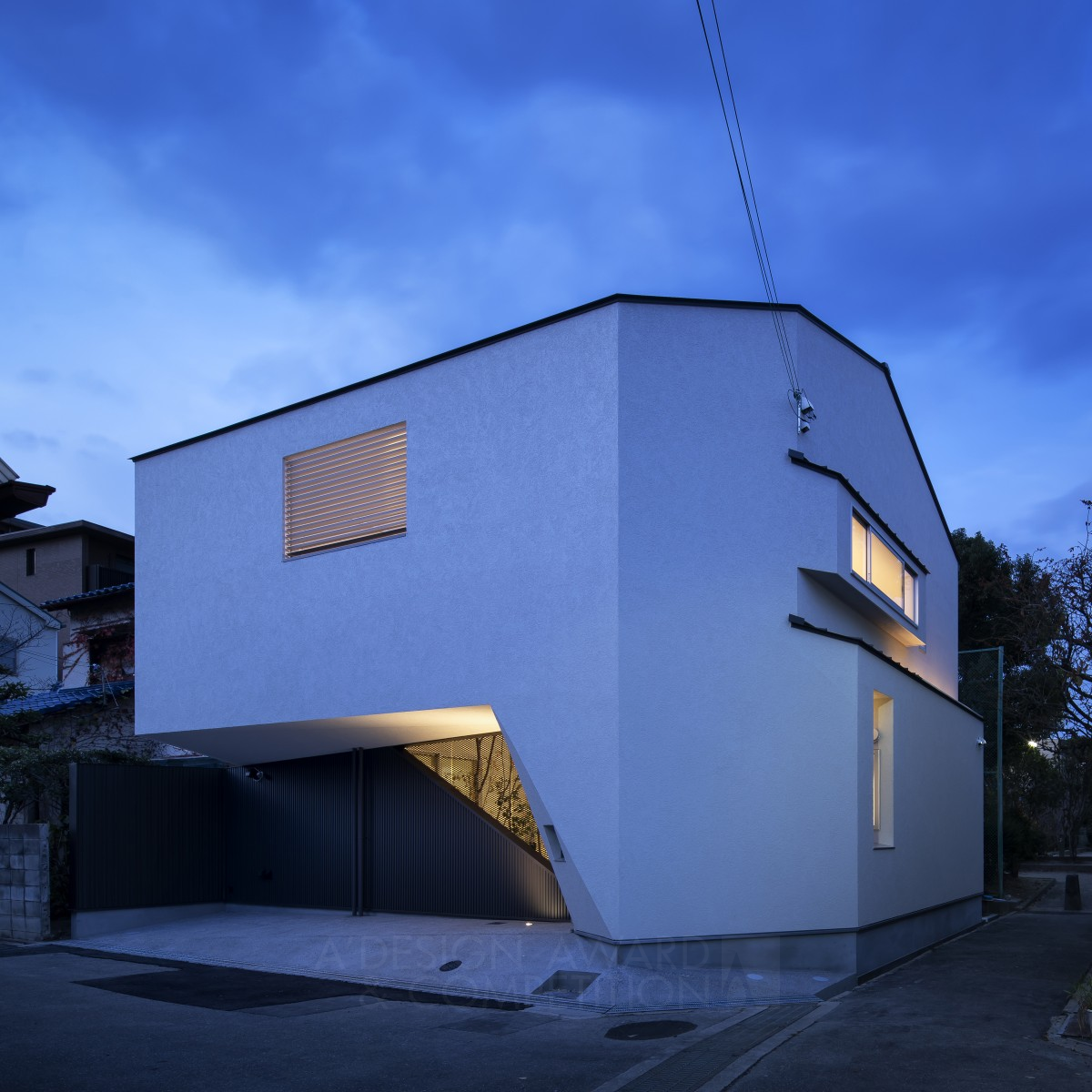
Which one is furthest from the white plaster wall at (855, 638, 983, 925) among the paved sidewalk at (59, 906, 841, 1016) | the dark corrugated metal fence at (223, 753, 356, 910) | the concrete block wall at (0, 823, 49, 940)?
the concrete block wall at (0, 823, 49, 940)

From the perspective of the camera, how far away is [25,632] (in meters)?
27.3

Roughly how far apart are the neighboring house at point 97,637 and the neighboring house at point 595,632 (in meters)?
9.15

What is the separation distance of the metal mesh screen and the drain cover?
506 cm

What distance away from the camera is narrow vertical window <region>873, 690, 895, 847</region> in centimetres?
1375

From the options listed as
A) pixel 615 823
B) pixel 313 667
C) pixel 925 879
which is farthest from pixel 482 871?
pixel 925 879

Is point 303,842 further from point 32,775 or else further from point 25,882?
point 32,775

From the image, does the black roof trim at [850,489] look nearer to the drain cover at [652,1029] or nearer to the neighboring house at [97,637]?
the drain cover at [652,1029]

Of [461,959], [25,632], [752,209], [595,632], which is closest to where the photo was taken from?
[752,209]

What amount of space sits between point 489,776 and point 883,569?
6351mm

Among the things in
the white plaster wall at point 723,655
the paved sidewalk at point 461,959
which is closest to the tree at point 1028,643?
the white plaster wall at point 723,655

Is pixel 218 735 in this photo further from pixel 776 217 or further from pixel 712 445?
pixel 776 217

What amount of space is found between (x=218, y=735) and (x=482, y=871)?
4.30 metres

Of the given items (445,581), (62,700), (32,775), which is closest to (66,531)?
(62,700)

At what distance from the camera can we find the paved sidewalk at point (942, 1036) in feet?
24.9
